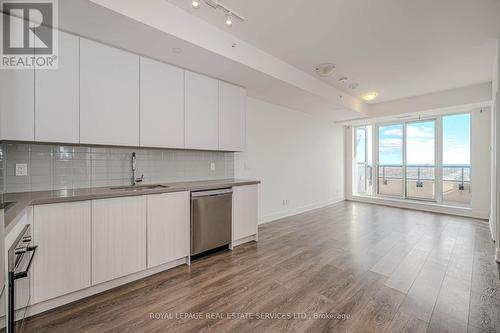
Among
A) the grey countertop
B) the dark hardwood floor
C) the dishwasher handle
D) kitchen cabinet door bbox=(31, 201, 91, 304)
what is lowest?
the dark hardwood floor

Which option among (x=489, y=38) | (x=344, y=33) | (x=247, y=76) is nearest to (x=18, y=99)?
(x=247, y=76)

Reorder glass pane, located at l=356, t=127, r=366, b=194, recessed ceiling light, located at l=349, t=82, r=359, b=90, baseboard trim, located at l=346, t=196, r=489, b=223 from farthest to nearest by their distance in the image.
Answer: glass pane, located at l=356, t=127, r=366, b=194 < baseboard trim, located at l=346, t=196, r=489, b=223 < recessed ceiling light, located at l=349, t=82, r=359, b=90

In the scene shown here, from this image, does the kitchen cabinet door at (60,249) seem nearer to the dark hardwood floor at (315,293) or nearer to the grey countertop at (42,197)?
the grey countertop at (42,197)

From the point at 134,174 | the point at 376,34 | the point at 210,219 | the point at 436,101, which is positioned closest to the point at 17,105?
the point at 134,174

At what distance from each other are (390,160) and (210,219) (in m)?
6.03

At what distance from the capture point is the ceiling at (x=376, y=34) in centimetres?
218

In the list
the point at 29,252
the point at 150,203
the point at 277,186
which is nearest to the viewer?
the point at 29,252

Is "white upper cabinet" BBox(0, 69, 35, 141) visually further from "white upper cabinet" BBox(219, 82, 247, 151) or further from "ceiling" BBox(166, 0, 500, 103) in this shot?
"white upper cabinet" BBox(219, 82, 247, 151)

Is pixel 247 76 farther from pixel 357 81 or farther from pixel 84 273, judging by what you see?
pixel 84 273

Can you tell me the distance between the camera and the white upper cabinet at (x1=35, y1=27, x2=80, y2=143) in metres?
1.92

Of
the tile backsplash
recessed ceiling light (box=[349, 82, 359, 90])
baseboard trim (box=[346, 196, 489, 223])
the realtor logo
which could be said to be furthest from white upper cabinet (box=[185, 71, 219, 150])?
baseboard trim (box=[346, 196, 489, 223])

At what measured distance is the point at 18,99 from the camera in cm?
182

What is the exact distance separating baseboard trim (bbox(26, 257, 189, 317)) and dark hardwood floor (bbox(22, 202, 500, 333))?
0.05 m

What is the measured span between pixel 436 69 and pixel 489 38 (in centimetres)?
92
